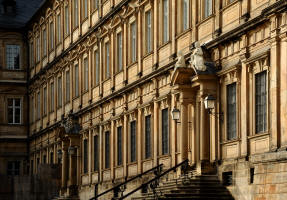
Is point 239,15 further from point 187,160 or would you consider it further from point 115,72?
point 115,72

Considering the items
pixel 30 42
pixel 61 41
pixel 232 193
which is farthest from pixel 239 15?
pixel 30 42

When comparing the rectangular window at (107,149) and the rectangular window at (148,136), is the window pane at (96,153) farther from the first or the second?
the rectangular window at (148,136)

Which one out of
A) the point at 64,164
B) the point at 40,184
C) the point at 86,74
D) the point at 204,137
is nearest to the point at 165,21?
the point at 204,137

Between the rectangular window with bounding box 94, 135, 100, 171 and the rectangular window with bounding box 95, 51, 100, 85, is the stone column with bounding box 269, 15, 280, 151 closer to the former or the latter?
the rectangular window with bounding box 94, 135, 100, 171

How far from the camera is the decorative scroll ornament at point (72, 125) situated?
5002 cm

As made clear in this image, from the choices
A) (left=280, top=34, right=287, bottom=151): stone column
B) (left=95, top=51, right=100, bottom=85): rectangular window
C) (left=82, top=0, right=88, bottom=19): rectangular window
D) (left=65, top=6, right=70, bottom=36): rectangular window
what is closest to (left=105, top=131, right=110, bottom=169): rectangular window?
(left=95, top=51, right=100, bottom=85): rectangular window

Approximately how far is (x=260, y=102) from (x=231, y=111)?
7.09 feet

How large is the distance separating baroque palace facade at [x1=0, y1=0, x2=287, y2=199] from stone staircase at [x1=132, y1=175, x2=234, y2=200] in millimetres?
328

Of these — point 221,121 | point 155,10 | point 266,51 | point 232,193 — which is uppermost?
point 155,10

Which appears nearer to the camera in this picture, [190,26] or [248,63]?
[248,63]

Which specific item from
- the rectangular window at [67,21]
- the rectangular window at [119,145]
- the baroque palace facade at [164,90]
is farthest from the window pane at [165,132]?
the rectangular window at [67,21]

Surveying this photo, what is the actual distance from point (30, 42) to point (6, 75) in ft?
10.4

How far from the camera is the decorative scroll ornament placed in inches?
1969

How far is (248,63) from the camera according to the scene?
27234mm
